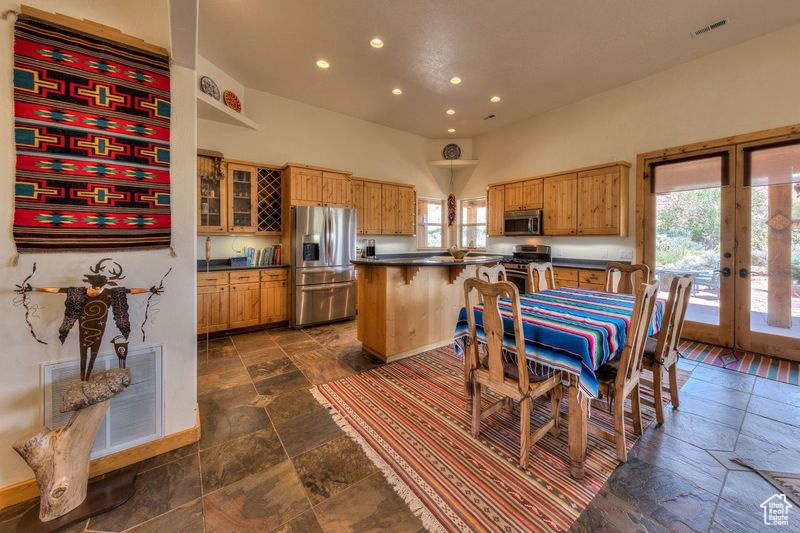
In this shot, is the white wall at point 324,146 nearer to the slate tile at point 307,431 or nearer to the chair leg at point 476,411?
the slate tile at point 307,431

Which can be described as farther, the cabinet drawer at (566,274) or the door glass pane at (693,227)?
the cabinet drawer at (566,274)

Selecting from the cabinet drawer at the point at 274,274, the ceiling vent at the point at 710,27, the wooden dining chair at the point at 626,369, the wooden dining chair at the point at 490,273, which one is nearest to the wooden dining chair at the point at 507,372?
the wooden dining chair at the point at 626,369

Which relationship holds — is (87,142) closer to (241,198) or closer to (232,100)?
(241,198)

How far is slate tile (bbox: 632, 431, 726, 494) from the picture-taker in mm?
1709

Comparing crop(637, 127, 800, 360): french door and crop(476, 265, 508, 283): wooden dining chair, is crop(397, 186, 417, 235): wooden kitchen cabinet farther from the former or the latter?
crop(637, 127, 800, 360): french door

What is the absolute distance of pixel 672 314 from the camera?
6.93ft

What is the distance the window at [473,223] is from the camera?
6.93 m

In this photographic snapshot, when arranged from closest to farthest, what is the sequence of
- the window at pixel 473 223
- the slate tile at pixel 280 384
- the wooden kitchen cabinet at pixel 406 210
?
the slate tile at pixel 280 384, the wooden kitchen cabinet at pixel 406 210, the window at pixel 473 223

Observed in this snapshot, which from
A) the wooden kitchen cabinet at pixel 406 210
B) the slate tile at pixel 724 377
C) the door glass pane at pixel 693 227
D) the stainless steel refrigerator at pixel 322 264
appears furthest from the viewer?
the wooden kitchen cabinet at pixel 406 210

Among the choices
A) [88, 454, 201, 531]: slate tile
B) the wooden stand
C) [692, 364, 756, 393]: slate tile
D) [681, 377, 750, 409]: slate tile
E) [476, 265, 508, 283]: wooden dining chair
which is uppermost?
[476, 265, 508, 283]: wooden dining chair

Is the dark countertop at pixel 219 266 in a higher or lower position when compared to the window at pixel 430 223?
lower

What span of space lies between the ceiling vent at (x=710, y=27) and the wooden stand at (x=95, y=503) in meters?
6.24

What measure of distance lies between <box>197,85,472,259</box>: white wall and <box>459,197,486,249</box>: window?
0.64 m

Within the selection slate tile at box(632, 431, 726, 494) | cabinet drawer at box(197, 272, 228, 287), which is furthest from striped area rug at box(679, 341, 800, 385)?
cabinet drawer at box(197, 272, 228, 287)
